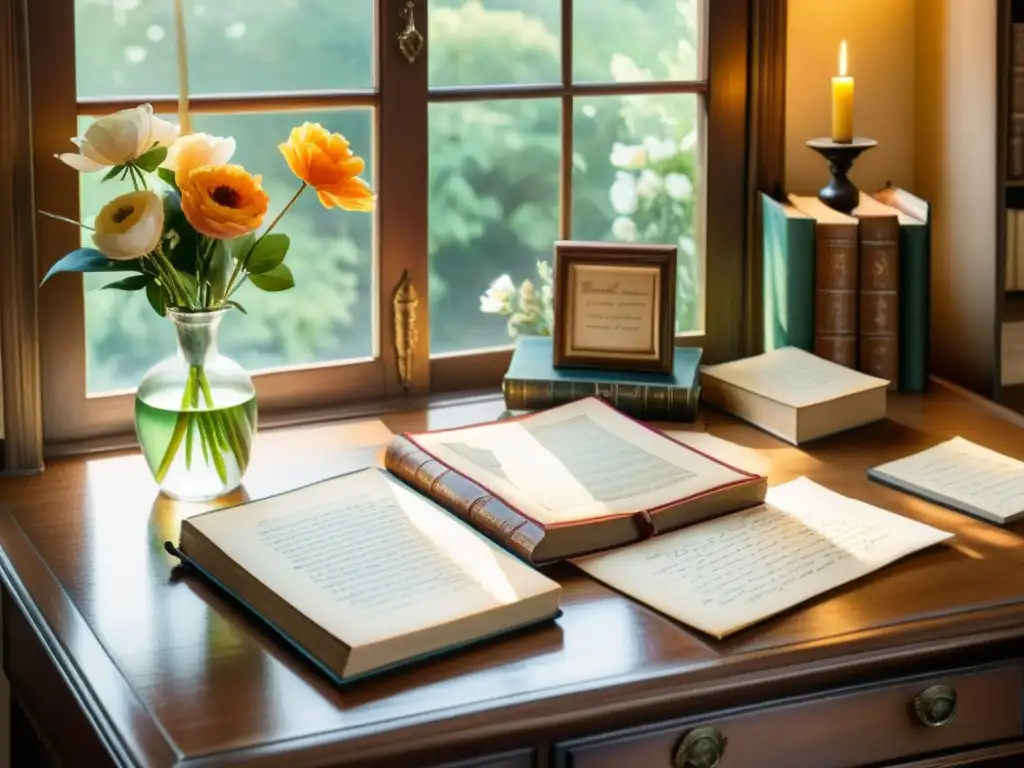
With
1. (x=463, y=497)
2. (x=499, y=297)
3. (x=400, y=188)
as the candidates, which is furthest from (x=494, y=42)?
(x=463, y=497)

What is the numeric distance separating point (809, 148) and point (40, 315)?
1.12 metres

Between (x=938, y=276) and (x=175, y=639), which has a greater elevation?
(x=938, y=276)

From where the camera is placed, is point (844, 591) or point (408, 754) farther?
point (844, 591)

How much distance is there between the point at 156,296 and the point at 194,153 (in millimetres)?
172

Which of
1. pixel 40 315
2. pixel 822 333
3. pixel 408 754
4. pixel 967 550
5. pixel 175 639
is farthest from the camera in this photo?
pixel 822 333

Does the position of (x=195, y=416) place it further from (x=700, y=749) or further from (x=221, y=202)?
(x=700, y=749)

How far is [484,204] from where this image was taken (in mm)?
2209

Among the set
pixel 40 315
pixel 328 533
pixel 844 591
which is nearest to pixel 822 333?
pixel 844 591

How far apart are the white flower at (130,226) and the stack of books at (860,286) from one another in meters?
0.94

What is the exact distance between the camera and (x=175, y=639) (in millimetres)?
1443

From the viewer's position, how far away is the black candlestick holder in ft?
7.25

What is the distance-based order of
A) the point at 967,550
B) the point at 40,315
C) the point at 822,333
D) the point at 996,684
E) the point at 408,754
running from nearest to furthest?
the point at 408,754
the point at 996,684
the point at 967,550
the point at 40,315
the point at 822,333

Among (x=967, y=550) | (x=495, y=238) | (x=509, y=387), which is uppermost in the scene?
(x=495, y=238)

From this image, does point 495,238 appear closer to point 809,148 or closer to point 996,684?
point 809,148
